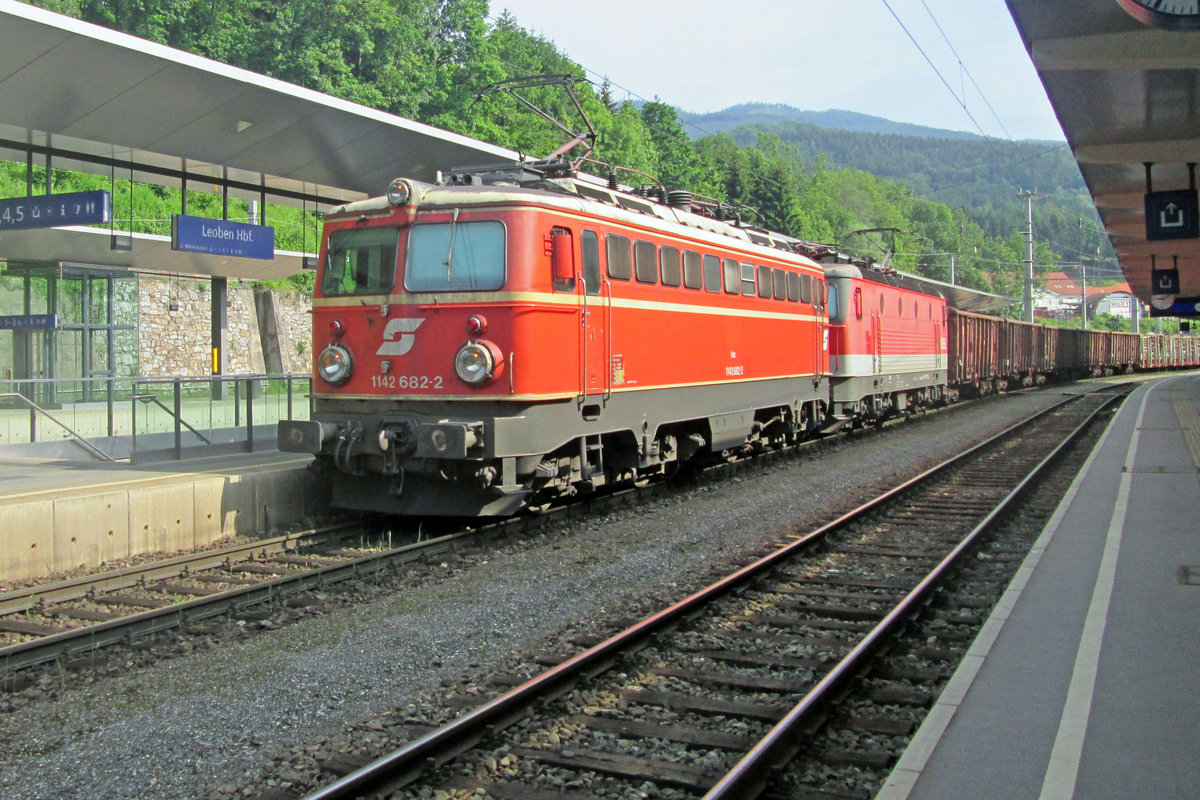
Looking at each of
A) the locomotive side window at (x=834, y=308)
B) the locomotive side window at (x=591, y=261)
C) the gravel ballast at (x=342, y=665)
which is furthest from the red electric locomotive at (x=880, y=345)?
the locomotive side window at (x=591, y=261)

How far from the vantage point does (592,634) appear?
7000 millimetres

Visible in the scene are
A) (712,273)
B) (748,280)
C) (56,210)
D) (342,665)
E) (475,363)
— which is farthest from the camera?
(748,280)

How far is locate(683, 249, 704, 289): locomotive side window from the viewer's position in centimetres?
1256

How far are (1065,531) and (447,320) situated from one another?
649cm

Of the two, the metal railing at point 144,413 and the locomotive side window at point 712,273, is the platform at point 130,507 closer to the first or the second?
the metal railing at point 144,413

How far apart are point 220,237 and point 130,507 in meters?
5.71

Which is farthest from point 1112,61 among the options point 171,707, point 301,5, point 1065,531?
point 301,5

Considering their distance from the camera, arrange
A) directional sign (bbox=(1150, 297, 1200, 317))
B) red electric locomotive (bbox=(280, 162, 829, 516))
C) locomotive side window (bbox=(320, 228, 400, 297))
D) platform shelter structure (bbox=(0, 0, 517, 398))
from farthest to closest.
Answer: directional sign (bbox=(1150, 297, 1200, 317))
platform shelter structure (bbox=(0, 0, 517, 398))
locomotive side window (bbox=(320, 228, 400, 297))
red electric locomotive (bbox=(280, 162, 829, 516))

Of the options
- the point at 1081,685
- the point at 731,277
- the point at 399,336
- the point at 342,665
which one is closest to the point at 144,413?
the point at 399,336

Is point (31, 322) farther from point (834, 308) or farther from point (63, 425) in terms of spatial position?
point (834, 308)

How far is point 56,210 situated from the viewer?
1264 centimetres

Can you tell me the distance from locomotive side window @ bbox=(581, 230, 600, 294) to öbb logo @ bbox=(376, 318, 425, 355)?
5.76ft

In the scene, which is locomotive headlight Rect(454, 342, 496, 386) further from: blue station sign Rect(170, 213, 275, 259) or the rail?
the rail

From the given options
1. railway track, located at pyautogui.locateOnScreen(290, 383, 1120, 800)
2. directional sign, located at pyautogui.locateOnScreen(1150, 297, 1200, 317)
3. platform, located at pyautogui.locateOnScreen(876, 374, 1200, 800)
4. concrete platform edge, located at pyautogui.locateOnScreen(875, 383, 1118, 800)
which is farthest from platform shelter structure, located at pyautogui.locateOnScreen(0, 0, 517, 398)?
directional sign, located at pyautogui.locateOnScreen(1150, 297, 1200, 317)
